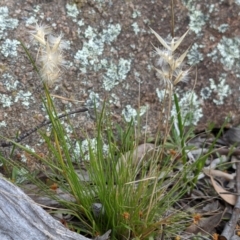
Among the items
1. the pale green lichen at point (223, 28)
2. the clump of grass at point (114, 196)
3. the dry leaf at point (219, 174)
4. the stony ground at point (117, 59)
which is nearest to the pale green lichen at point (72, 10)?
the stony ground at point (117, 59)

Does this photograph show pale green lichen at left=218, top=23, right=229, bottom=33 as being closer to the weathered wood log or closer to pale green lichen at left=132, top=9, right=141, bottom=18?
pale green lichen at left=132, top=9, right=141, bottom=18

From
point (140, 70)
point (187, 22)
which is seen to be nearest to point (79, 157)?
point (140, 70)

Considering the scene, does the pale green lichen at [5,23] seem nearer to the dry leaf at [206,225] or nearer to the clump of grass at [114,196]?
the clump of grass at [114,196]

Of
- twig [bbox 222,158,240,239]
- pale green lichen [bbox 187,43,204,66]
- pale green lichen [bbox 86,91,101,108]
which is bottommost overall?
twig [bbox 222,158,240,239]

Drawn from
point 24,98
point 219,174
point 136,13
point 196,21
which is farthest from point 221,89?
point 24,98

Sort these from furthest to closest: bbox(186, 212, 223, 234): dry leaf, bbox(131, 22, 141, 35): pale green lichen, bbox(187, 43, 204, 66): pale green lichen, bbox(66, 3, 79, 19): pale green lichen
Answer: bbox(187, 43, 204, 66): pale green lichen < bbox(131, 22, 141, 35): pale green lichen < bbox(66, 3, 79, 19): pale green lichen < bbox(186, 212, 223, 234): dry leaf

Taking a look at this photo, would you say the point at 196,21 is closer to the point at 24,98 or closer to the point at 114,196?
the point at 24,98

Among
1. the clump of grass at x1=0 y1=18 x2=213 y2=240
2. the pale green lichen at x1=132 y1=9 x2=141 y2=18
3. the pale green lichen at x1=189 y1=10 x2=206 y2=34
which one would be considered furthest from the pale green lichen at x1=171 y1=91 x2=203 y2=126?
the clump of grass at x1=0 y1=18 x2=213 y2=240

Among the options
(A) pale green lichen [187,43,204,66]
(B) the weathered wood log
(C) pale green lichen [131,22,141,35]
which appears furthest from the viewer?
(A) pale green lichen [187,43,204,66]
